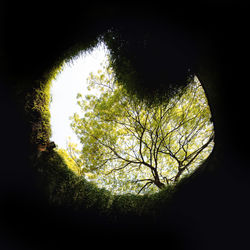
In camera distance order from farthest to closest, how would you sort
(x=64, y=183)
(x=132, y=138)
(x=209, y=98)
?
(x=132, y=138) < (x=64, y=183) < (x=209, y=98)

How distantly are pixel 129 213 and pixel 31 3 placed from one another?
180 inches

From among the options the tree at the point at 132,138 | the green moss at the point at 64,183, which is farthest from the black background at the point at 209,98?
the tree at the point at 132,138

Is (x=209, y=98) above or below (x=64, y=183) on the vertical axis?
below

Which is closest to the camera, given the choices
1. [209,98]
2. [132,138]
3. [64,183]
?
[209,98]

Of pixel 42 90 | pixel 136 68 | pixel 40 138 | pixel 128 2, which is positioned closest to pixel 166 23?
pixel 128 2

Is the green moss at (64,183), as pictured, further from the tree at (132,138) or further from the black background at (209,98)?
the tree at (132,138)

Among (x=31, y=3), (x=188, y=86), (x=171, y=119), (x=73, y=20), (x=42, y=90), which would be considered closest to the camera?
(x=31, y=3)

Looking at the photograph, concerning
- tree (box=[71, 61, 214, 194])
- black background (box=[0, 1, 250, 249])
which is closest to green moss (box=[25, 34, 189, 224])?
black background (box=[0, 1, 250, 249])

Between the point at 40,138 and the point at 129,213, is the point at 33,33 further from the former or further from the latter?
the point at 129,213

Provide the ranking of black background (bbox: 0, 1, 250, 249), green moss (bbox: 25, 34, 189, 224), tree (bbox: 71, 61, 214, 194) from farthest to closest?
tree (bbox: 71, 61, 214, 194) < green moss (bbox: 25, 34, 189, 224) < black background (bbox: 0, 1, 250, 249)

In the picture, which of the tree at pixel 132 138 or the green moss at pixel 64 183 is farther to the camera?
the tree at pixel 132 138

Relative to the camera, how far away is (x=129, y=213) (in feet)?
8.96

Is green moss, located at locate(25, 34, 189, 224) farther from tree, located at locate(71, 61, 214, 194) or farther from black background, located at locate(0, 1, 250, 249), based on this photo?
tree, located at locate(71, 61, 214, 194)

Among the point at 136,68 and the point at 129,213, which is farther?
the point at 136,68
